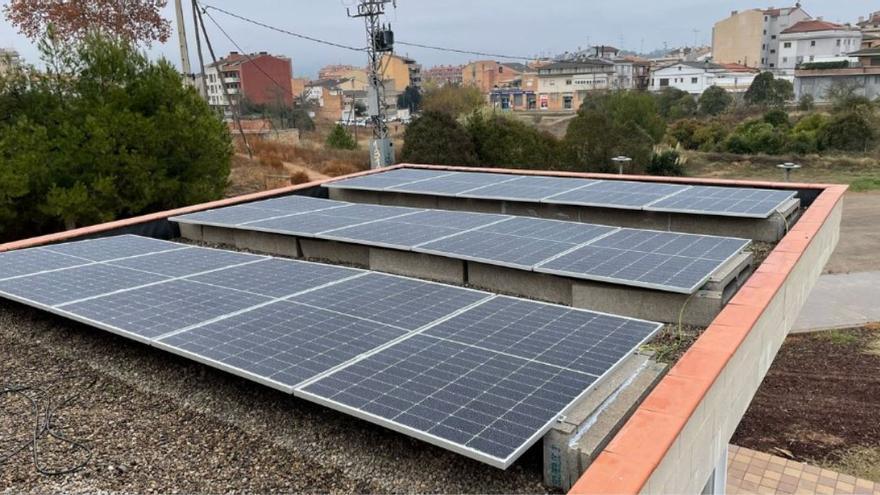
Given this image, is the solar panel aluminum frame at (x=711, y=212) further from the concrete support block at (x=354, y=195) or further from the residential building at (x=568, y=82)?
the residential building at (x=568, y=82)

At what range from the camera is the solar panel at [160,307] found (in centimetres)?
A: 710

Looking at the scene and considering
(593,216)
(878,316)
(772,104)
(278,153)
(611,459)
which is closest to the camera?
(611,459)

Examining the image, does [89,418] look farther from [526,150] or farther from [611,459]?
[526,150]

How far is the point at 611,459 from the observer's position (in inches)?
181

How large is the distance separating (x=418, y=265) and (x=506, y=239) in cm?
158

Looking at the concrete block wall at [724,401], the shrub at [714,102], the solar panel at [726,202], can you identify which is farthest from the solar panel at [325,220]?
the shrub at [714,102]

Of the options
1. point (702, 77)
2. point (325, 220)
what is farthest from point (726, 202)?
point (702, 77)

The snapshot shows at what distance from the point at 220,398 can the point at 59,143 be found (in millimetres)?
17390

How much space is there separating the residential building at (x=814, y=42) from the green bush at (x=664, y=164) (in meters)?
88.6

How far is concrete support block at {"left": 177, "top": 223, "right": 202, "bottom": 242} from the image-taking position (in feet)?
44.2

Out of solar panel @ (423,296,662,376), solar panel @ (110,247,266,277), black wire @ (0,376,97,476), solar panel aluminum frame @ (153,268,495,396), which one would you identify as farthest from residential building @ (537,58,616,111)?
black wire @ (0,376,97,476)

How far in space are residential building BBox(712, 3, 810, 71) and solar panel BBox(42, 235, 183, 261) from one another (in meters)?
147

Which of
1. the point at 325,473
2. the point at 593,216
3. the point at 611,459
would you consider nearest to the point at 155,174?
the point at 593,216

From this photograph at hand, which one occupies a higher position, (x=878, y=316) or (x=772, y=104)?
(x=772, y=104)
